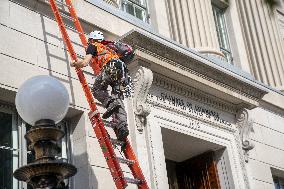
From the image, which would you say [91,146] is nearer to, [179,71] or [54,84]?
[179,71]

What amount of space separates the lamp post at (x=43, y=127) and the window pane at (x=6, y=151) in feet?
12.1

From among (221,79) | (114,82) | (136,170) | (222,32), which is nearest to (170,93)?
(221,79)

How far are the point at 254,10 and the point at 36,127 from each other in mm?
14191

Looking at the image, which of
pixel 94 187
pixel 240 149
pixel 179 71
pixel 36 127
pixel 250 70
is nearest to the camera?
pixel 36 127

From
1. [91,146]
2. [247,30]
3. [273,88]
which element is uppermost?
[247,30]

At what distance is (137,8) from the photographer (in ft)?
47.3

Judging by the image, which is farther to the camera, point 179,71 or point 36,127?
point 179,71

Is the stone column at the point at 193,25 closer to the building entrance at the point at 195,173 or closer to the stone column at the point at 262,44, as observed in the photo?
the stone column at the point at 262,44

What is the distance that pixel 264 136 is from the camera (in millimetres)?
14141

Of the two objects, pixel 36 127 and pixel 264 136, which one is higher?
pixel 264 136

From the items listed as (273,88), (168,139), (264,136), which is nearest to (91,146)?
(168,139)

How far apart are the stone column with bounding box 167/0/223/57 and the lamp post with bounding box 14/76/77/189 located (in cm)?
926

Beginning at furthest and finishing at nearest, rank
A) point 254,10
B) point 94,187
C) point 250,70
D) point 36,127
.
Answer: point 254,10, point 250,70, point 94,187, point 36,127

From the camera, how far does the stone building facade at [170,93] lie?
360 inches
